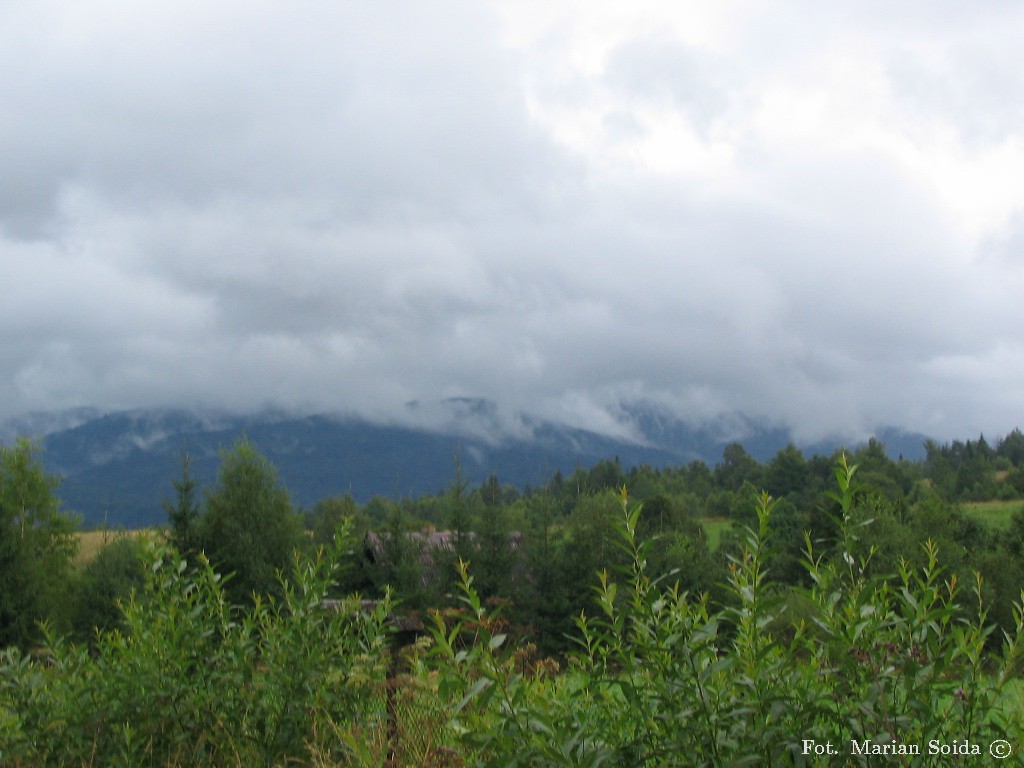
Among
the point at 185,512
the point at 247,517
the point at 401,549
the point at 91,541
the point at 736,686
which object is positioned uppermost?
the point at 736,686

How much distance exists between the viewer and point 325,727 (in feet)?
17.3

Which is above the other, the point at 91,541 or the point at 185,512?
the point at 185,512

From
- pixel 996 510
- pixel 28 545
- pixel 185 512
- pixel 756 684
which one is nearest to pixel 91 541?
pixel 28 545

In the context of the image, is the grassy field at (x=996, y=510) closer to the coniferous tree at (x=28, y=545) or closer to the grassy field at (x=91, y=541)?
the grassy field at (x=91, y=541)

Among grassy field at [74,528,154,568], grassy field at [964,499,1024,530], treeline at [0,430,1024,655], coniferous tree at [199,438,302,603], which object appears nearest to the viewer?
treeline at [0,430,1024,655]

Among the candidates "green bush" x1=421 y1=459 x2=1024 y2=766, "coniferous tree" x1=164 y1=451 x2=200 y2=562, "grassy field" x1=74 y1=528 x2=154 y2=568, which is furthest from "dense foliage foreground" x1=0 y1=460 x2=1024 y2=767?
"coniferous tree" x1=164 y1=451 x2=200 y2=562

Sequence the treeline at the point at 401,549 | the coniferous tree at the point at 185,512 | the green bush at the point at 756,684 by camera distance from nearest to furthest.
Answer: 1. the green bush at the point at 756,684
2. the treeline at the point at 401,549
3. the coniferous tree at the point at 185,512

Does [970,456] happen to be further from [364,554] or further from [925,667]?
[925,667]

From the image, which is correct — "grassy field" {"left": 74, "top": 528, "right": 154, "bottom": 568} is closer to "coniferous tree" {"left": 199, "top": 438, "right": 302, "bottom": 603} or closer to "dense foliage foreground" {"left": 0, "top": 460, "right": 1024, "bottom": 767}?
"coniferous tree" {"left": 199, "top": 438, "right": 302, "bottom": 603}

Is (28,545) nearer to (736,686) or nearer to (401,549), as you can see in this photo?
(401,549)

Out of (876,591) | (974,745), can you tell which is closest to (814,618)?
(876,591)

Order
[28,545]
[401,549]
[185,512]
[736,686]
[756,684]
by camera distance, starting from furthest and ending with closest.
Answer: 1. [401,549]
2. [185,512]
3. [28,545]
4. [736,686]
5. [756,684]

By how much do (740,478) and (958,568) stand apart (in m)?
102

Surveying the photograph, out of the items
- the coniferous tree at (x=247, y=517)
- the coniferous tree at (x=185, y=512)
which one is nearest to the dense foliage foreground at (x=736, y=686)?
the coniferous tree at (x=247, y=517)
